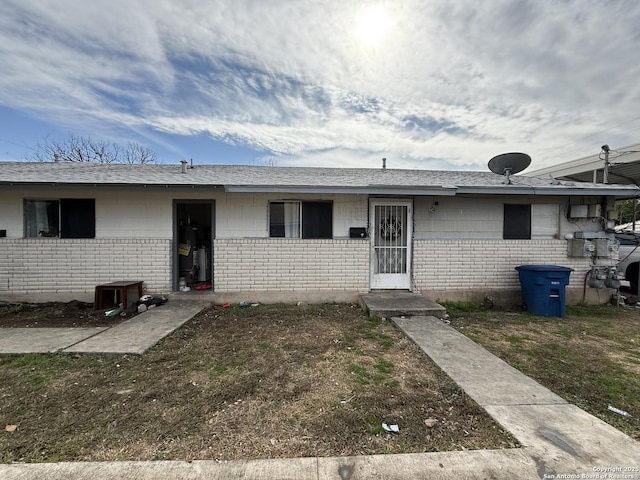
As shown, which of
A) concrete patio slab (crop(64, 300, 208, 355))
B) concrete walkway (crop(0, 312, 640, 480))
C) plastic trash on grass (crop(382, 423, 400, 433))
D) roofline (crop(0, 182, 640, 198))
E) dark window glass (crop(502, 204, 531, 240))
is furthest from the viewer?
dark window glass (crop(502, 204, 531, 240))

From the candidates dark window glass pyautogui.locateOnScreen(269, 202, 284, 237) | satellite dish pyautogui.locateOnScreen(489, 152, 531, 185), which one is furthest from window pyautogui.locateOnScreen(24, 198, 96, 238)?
satellite dish pyautogui.locateOnScreen(489, 152, 531, 185)

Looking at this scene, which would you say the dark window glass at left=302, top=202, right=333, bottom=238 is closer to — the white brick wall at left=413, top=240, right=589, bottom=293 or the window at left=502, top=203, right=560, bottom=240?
the white brick wall at left=413, top=240, right=589, bottom=293

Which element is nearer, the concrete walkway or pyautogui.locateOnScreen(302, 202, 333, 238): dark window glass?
the concrete walkway

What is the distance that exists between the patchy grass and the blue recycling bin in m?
0.23

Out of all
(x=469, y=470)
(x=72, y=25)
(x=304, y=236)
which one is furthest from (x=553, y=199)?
(x=72, y=25)

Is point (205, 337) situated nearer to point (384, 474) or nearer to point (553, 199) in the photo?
point (384, 474)

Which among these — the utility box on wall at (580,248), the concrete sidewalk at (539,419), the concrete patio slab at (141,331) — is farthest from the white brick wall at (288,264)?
the utility box on wall at (580,248)

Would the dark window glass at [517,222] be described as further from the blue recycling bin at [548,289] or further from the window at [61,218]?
the window at [61,218]

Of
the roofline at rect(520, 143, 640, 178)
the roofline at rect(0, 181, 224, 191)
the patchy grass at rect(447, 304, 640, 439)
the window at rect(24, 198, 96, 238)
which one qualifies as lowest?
the patchy grass at rect(447, 304, 640, 439)

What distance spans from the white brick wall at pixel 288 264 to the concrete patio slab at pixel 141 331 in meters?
1.01

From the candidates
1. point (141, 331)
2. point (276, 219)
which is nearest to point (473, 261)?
point (276, 219)

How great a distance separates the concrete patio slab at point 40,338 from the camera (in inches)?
156

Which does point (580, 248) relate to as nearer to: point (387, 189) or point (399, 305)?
point (399, 305)

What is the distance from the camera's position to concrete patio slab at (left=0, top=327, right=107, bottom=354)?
3.97 metres
